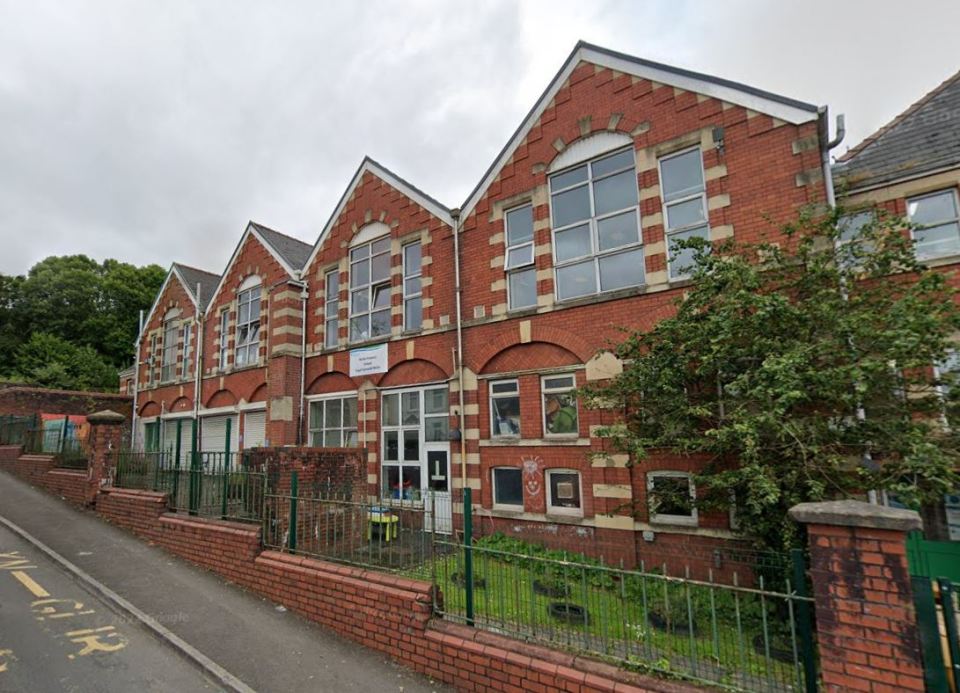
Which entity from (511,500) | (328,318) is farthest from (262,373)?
(511,500)

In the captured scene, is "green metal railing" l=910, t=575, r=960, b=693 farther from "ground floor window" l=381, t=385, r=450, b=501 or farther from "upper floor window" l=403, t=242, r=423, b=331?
"upper floor window" l=403, t=242, r=423, b=331

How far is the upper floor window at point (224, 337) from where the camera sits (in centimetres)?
1936

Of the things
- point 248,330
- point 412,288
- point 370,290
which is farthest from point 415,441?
point 248,330

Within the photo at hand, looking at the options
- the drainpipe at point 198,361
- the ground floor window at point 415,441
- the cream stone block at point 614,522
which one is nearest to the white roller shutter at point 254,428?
the drainpipe at point 198,361

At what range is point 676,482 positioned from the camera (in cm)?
885

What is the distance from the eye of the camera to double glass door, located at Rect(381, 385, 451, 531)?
41.2ft

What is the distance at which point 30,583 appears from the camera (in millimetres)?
7465

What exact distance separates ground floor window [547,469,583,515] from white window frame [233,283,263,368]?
11.9m

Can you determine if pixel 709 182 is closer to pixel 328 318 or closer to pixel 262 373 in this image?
pixel 328 318

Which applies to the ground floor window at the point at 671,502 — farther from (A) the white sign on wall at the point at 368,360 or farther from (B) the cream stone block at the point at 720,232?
(A) the white sign on wall at the point at 368,360

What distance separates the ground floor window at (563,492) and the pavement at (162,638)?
533 cm

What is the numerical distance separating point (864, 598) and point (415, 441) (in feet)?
34.7

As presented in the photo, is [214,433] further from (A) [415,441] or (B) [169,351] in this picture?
(A) [415,441]

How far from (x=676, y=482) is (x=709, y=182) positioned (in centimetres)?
548
